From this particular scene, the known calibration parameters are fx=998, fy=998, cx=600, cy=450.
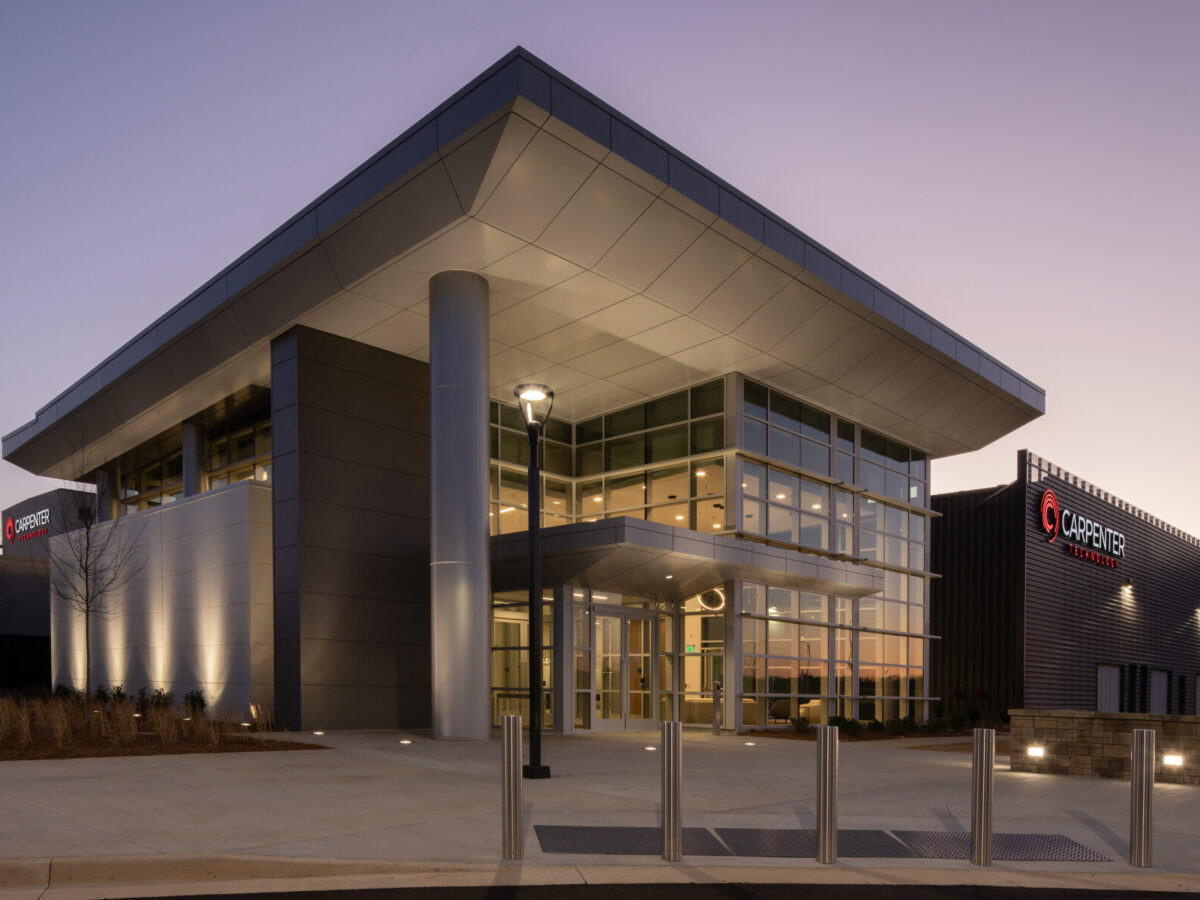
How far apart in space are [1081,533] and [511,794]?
39220 mm

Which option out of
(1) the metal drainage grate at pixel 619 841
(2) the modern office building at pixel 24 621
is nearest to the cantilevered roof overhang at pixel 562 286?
(1) the metal drainage grate at pixel 619 841

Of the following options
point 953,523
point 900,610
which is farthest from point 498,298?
point 953,523

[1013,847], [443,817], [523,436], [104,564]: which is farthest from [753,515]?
[104,564]

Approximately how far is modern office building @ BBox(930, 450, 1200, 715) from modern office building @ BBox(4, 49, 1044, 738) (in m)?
7.79

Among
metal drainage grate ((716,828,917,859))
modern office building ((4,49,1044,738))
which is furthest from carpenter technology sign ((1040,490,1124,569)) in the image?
metal drainage grate ((716,828,917,859))

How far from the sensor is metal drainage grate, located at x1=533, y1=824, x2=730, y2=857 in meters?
8.02

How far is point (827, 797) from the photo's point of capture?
305 inches

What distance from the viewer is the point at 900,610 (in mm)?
31625

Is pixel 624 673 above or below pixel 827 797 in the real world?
below

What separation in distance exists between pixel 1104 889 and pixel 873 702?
76.3ft

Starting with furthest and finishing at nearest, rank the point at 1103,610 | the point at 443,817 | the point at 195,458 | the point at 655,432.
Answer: the point at 1103,610 < the point at 195,458 < the point at 655,432 < the point at 443,817

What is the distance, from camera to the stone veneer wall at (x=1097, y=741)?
14883 mm

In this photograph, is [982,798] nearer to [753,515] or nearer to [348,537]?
[348,537]

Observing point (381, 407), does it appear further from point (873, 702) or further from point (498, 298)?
point (873, 702)
